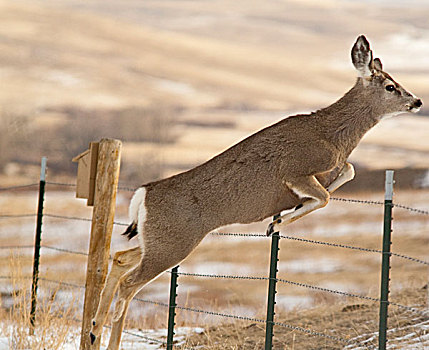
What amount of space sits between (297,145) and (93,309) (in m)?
2.46

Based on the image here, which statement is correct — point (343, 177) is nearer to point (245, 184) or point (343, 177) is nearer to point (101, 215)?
point (245, 184)

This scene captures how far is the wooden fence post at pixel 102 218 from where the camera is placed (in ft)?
19.4

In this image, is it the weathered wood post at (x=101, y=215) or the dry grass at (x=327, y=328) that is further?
the dry grass at (x=327, y=328)

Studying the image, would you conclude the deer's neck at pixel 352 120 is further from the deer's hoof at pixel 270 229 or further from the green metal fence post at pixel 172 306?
the green metal fence post at pixel 172 306

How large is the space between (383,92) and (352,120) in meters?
0.32

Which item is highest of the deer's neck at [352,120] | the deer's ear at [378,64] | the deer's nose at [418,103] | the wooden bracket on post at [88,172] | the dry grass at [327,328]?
the deer's ear at [378,64]

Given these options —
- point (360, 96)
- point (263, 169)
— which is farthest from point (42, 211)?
point (360, 96)

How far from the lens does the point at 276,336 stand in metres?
7.32

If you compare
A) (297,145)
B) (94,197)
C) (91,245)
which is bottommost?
(91,245)

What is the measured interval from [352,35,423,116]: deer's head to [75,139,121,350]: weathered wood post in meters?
2.26

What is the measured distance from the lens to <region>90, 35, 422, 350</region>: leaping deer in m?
4.99

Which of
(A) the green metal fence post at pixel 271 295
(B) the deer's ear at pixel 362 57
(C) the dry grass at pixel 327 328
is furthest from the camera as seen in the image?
(C) the dry grass at pixel 327 328

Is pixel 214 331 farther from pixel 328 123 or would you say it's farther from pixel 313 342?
pixel 328 123

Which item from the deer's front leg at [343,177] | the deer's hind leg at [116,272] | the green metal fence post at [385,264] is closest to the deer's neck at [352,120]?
the deer's front leg at [343,177]
